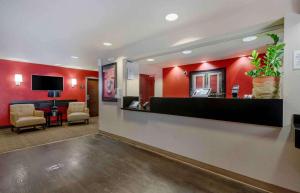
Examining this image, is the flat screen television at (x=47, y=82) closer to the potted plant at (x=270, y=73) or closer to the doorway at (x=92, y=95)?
the doorway at (x=92, y=95)

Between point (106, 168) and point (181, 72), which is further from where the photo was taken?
point (181, 72)

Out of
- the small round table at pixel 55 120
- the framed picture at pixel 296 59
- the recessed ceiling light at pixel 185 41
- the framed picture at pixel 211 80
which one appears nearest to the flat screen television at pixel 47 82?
the small round table at pixel 55 120

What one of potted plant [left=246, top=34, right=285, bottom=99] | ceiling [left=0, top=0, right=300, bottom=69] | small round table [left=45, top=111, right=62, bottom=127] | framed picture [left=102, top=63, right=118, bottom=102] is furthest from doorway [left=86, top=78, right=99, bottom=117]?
potted plant [left=246, top=34, right=285, bottom=99]

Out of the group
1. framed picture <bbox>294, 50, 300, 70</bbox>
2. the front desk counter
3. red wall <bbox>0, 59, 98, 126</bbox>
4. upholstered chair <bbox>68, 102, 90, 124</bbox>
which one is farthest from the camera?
upholstered chair <bbox>68, 102, 90, 124</bbox>

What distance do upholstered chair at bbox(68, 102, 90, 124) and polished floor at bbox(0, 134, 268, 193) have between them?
8.00 feet

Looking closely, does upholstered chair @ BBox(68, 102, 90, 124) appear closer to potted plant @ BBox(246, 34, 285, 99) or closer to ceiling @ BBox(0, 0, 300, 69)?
ceiling @ BBox(0, 0, 300, 69)

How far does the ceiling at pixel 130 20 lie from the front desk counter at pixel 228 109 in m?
0.99

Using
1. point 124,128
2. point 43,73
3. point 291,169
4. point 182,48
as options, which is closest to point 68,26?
point 182,48

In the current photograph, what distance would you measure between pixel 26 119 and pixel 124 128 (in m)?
3.16

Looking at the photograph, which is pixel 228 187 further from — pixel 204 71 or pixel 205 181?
pixel 204 71

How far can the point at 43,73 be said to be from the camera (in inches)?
229

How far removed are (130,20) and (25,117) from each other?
15.3 feet

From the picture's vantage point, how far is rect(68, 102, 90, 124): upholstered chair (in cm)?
558

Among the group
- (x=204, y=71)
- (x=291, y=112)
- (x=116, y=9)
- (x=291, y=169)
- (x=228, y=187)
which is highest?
(x=116, y=9)
